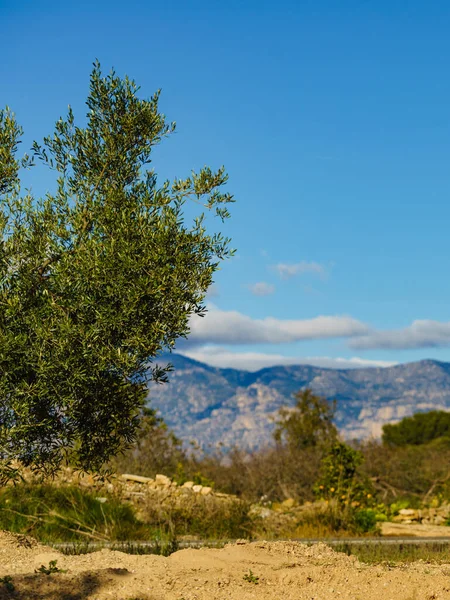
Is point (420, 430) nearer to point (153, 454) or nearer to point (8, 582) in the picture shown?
point (153, 454)

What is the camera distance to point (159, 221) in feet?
36.8

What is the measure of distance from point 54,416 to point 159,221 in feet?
11.1

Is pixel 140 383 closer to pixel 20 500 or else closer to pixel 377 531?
pixel 20 500

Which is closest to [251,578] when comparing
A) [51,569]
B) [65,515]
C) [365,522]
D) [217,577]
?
[217,577]

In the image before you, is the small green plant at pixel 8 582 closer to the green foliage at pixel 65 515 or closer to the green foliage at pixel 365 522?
the green foliage at pixel 65 515

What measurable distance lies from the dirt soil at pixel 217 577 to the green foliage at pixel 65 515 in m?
4.20

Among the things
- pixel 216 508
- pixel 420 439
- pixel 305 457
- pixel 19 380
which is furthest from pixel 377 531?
pixel 420 439

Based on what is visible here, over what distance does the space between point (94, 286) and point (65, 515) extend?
9.00 meters

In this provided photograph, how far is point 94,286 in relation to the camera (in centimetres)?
1052

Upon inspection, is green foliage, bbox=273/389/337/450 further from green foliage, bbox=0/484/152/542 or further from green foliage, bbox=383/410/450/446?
green foliage, bbox=383/410/450/446

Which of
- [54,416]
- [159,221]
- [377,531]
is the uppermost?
[159,221]

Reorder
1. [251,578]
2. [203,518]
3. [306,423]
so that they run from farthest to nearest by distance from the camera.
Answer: [306,423] → [203,518] → [251,578]

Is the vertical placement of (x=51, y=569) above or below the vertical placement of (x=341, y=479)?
below

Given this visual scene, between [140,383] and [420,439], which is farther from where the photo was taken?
[420,439]
